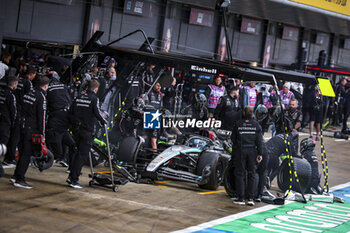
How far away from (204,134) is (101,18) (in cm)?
811

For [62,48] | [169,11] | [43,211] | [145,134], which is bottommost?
[43,211]

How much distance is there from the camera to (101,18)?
20.8 m

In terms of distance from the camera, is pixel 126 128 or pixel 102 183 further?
pixel 126 128

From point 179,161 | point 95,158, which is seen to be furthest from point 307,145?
point 95,158

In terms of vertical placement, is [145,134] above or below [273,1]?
below

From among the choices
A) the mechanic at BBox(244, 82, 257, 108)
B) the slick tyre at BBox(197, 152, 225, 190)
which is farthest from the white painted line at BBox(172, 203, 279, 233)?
the mechanic at BBox(244, 82, 257, 108)

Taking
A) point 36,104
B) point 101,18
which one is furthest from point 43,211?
point 101,18

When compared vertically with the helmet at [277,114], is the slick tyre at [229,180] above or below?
below

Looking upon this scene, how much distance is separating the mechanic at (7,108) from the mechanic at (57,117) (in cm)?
73

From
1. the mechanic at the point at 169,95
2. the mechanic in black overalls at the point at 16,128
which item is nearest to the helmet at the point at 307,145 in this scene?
the mechanic at the point at 169,95

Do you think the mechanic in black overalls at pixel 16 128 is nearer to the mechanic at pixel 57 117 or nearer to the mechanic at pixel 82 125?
the mechanic at pixel 57 117

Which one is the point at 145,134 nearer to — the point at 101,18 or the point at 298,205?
the point at 298,205

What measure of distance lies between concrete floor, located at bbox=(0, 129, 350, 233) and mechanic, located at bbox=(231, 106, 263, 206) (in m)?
0.34

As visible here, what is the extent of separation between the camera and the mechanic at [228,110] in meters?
14.9
